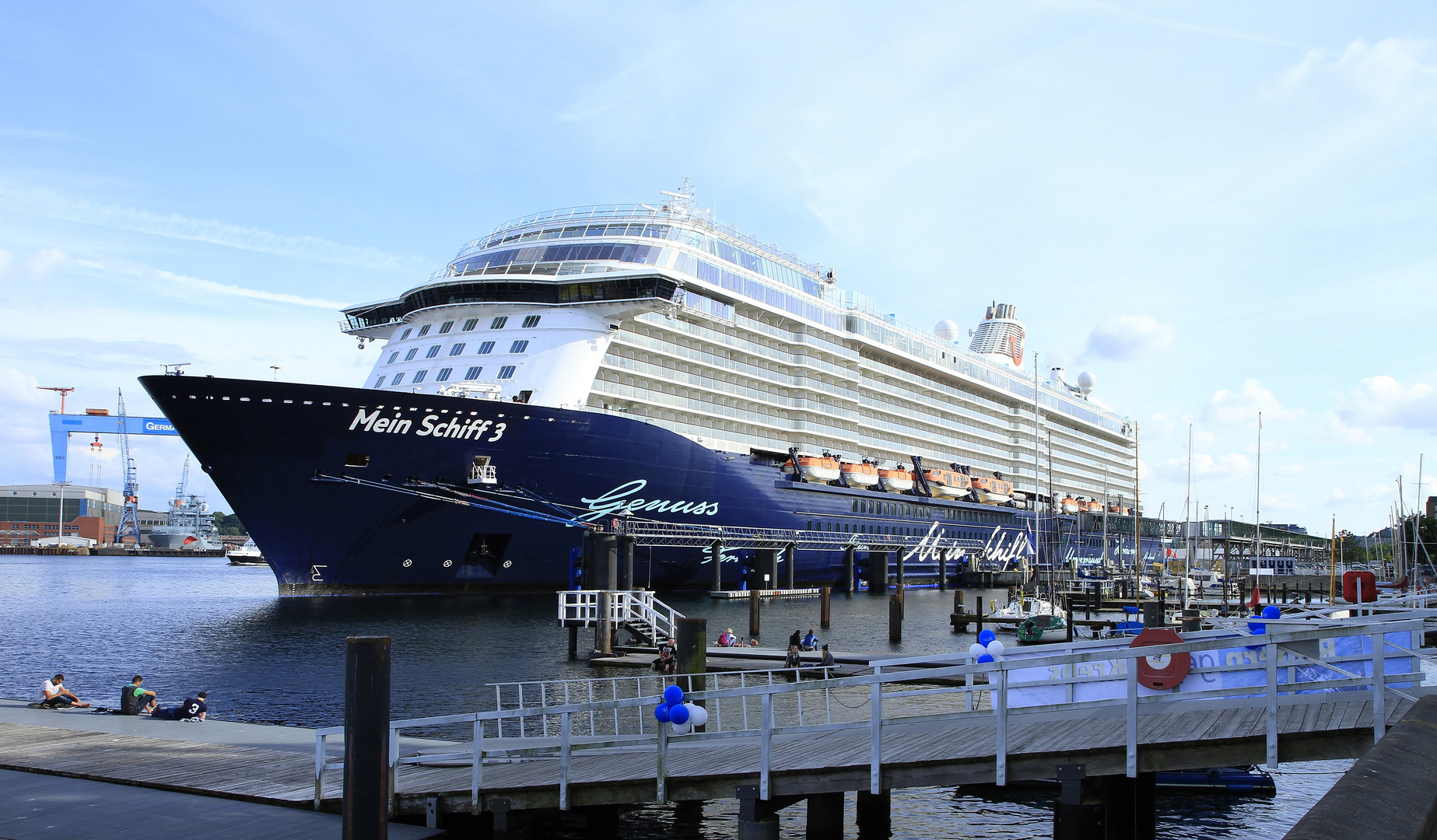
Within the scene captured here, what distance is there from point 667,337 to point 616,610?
19.0 m

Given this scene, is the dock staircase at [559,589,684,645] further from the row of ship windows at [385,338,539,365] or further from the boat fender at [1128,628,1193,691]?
the boat fender at [1128,628,1193,691]

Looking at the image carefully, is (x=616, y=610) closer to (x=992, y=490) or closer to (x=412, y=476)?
(x=412, y=476)

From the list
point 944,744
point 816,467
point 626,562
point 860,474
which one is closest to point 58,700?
point 944,744

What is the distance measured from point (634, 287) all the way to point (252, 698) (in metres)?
22.8

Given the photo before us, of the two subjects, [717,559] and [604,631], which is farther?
[717,559]

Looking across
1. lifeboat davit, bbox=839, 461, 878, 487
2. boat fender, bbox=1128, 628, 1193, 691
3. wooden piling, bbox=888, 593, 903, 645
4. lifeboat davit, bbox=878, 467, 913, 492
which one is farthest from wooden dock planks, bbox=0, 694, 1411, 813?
lifeboat davit, bbox=878, 467, 913, 492

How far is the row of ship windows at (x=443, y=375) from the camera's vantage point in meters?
39.6

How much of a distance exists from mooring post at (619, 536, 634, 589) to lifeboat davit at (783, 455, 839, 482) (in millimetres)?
18215

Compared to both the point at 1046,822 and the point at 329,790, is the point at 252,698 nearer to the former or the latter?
the point at 329,790

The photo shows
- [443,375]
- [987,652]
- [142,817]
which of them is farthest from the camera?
[443,375]

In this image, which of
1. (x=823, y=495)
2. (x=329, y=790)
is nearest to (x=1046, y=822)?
(x=329, y=790)

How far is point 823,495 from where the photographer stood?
51.3 metres

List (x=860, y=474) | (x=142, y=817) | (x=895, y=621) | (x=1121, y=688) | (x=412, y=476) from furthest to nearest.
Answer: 1. (x=860, y=474)
2. (x=412, y=476)
3. (x=895, y=621)
4. (x=142, y=817)
5. (x=1121, y=688)

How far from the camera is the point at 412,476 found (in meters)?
34.8
